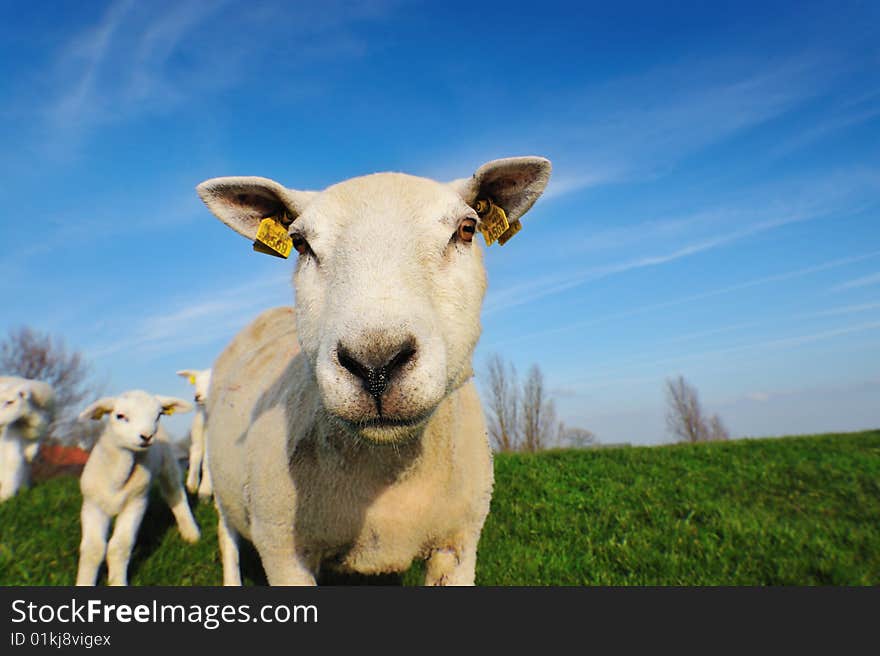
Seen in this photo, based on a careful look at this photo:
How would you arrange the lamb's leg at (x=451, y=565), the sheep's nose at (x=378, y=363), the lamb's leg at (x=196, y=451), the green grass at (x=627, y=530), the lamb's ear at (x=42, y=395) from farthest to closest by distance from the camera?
the lamb's ear at (x=42, y=395) < the lamb's leg at (x=196, y=451) < the green grass at (x=627, y=530) < the lamb's leg at (x=451, y=565) < the sheep's nose at (x=378, y=363)

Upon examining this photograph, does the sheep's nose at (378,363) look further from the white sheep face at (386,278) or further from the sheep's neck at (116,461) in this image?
the sheep's neck at (116,461)

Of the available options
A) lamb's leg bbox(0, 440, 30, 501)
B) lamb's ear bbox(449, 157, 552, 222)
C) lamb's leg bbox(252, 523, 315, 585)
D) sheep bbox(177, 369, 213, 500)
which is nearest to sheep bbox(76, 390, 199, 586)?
sheep bbox(177, 369, 213, 500)

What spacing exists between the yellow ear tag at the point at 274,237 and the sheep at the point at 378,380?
36 mm

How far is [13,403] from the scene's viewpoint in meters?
8.91

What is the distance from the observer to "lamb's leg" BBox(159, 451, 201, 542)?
697 cm

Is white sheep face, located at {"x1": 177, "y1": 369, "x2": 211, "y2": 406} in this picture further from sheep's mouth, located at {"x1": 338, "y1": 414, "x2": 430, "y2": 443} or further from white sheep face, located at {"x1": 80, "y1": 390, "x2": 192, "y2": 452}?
sheep's mouth, located at {"x1": 338, "y1": 414, "x2": 430, "y2": 443}

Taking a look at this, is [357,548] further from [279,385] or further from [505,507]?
[505,507]

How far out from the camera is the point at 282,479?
10.5 ft

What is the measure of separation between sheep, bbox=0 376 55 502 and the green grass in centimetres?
40

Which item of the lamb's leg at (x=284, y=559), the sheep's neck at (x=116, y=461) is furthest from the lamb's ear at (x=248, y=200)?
the sheep's neck at (x=116, y=461)

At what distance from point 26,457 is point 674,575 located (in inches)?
397

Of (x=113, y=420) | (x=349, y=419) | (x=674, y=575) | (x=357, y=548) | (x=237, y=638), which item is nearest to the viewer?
(x=349, y=419)

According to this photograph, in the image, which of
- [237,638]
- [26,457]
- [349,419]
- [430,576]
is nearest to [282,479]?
[237,638]

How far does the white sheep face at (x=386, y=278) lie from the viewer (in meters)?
2.14
